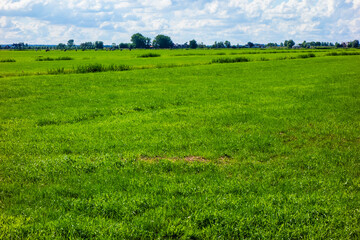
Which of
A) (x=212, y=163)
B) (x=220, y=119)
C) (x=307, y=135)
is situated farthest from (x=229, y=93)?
(x=212, y=163)

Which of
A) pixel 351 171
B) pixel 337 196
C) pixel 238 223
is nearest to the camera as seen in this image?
pixel 238 223

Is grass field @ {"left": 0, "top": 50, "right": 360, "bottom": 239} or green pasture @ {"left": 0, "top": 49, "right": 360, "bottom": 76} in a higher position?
green pasture @ {"left": 0, "top": 49, "right": 360, "bottom": 76}

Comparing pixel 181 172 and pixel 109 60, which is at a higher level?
pixel 109 60

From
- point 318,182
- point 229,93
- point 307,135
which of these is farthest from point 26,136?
point 229,93

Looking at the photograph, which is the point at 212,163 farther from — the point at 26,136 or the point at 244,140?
the point at 26,136

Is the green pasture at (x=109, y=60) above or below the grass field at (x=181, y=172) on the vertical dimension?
above

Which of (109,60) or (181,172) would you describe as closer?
(181,172)

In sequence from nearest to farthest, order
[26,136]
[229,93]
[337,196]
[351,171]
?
[337,196] < [351,171] < [26,136] < [229,93]

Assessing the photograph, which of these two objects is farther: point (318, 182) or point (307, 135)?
point (307, 135)

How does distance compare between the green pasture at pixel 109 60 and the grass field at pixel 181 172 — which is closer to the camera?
Result: the grass field at pixel 181 172

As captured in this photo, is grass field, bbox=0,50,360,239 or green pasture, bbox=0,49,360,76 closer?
grass field, bbox=0,50,360,239

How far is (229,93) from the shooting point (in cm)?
2362

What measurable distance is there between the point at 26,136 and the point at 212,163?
8446mm

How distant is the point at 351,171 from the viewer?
348 inches
